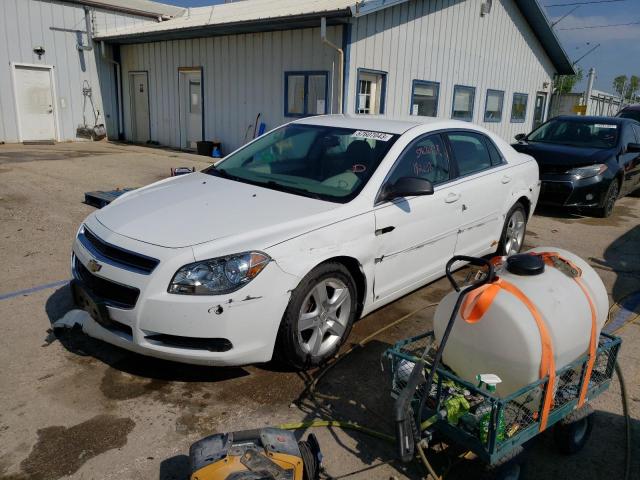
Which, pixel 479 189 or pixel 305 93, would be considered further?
pixel 305 93

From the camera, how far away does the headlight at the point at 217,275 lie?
2.90 meters

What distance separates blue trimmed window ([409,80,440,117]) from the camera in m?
13.3

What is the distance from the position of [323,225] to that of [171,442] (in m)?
1.48

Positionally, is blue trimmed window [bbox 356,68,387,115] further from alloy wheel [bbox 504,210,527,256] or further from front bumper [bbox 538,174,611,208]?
alloy wheel [bbox 504,210,527,256]

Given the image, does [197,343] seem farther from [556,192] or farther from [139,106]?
[139,106]

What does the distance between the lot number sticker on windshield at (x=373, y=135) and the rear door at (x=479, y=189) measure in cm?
74

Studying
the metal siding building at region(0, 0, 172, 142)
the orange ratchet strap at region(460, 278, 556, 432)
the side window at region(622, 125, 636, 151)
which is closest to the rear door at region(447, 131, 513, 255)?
the orange ratchet strap at region(460, 278, 556, 432)

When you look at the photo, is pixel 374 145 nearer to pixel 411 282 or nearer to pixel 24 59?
pixel 411 282

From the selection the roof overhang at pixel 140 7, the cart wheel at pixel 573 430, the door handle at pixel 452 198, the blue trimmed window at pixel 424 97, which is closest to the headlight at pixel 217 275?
the cart wheel at pixel 573 430

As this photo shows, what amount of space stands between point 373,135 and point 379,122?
1.12 feet

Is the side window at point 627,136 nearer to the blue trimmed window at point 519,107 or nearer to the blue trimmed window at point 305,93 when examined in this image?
the blue trimmed window at point 305,93

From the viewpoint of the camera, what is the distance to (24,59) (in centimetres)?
1467

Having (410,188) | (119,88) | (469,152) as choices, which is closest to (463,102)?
(119,88)

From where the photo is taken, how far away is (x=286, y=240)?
310cm
